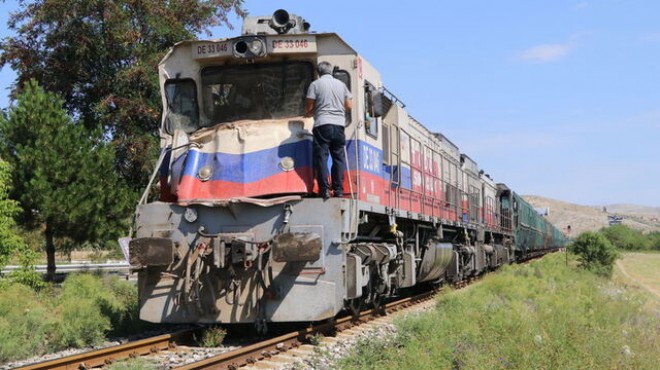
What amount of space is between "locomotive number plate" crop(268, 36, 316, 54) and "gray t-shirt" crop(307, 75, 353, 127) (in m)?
0.50

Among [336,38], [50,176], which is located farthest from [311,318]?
[50,176]

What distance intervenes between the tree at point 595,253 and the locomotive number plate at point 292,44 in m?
27.0

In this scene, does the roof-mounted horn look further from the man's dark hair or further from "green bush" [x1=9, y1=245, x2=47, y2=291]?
"green bush" [x1=9, y1=245, x2=47, y2=291]

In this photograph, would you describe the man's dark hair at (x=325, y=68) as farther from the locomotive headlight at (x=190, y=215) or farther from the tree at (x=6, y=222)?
the tree at (x=6, y=222)

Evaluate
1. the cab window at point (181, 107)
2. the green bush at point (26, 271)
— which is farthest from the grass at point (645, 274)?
the cab window at point (181, 107)

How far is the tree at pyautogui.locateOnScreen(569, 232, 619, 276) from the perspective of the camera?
3184 cm

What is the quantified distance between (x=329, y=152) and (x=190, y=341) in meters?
2.79

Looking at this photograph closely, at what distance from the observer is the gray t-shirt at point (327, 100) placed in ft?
24.8

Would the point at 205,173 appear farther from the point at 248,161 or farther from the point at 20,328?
the point at 20,328

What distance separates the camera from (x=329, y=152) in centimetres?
778

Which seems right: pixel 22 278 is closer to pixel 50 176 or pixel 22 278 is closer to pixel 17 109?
pixel 50 176

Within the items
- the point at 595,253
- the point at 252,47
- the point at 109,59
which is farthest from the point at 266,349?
the point at 595,253

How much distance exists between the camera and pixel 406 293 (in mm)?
15500

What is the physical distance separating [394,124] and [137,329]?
4.76 meters
